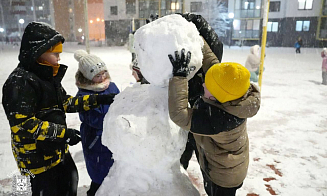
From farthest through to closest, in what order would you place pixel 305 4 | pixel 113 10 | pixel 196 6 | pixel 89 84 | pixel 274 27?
pixel 113 10, pixel 196 6, pixel 274 27, pixel 305 4, pixel 89 84

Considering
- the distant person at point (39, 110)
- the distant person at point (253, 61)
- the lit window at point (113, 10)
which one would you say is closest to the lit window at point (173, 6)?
the lit window at point (113, 10)

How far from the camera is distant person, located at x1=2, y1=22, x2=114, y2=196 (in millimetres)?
1718

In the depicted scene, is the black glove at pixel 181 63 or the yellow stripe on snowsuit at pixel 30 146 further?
the yellow stripe on snowsuit at pixel 30 146

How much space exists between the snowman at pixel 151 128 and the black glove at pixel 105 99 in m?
0.48

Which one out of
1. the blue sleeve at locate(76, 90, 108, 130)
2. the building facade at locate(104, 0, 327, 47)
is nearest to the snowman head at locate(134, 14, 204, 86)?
the blue sleeve at locate(76, 90, 108, 130)

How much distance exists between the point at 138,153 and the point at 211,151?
1.90ft

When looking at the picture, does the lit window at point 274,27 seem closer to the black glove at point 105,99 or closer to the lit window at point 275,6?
the lit window at point 275,6

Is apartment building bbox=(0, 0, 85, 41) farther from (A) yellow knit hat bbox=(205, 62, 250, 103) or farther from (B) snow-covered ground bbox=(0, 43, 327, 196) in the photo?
(A) yellow knit hat bbox=(205, 62, 250, 103)

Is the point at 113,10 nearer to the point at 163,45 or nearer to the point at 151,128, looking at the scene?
the point at 163,45

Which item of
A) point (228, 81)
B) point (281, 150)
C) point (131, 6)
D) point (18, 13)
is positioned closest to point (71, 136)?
point (228, 81)

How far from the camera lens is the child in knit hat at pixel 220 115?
143 cm

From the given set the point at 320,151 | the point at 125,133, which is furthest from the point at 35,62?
the point at 320,151

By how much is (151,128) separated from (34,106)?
93 centimetres

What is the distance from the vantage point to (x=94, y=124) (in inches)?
99.7
